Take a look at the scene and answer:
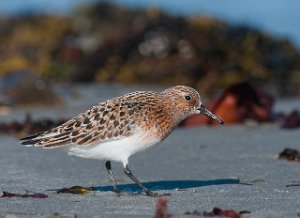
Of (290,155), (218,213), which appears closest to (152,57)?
(290,155)

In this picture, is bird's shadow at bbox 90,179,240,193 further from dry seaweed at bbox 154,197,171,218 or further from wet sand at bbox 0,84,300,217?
dry seaweed at bbox 154,197,171,218

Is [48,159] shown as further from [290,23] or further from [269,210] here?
[290,23]

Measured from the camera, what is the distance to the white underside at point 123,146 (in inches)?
230

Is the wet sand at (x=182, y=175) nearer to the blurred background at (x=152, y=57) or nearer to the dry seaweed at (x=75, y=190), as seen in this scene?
the dry seaweed at (x=75, y=190)

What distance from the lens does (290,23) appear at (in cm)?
2261

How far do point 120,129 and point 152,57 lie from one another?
7918 mm

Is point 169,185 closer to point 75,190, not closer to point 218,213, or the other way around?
point 75,190

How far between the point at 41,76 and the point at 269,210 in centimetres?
753

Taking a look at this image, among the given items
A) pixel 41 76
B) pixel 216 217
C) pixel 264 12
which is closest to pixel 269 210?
pixel 216 217

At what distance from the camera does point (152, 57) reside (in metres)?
13.7

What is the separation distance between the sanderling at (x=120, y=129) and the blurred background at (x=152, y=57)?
5272mm

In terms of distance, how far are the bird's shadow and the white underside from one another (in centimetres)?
30

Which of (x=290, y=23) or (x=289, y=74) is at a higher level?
(x=290, y=23)

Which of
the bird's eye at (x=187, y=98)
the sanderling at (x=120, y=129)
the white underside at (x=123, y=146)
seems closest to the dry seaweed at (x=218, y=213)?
the sanderling at (x=120, y=129)
